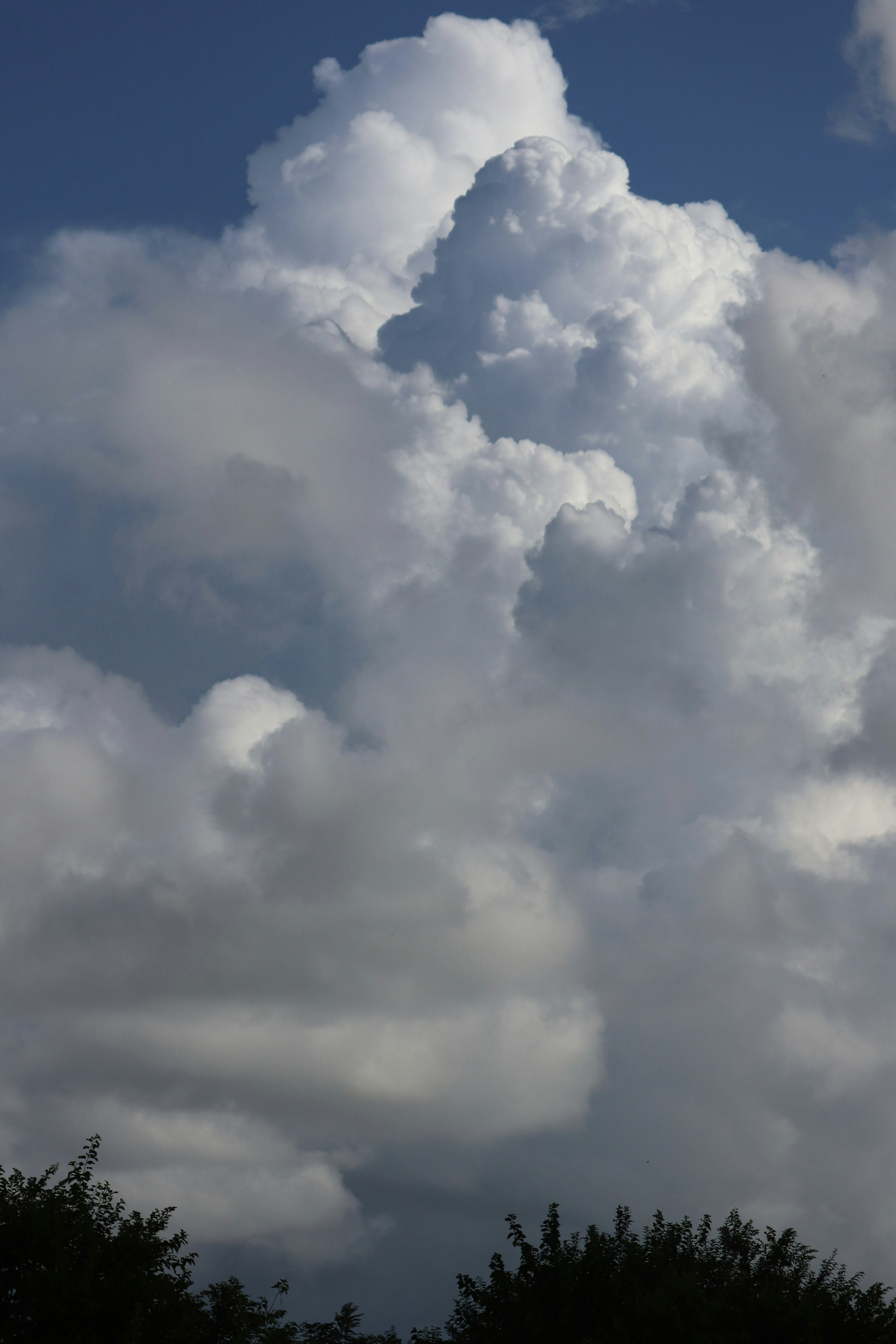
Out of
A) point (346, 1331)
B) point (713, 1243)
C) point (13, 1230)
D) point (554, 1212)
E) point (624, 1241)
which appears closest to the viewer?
A: point (13, 1230)

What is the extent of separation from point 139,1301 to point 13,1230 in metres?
4.73

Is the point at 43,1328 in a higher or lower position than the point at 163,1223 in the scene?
lower

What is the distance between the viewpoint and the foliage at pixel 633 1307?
38.9 metres

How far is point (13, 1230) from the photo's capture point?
41.2 meters

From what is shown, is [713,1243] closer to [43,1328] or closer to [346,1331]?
[43,1328]

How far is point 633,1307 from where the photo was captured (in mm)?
41375

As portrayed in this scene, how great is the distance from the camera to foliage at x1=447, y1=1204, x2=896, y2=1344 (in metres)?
38.9

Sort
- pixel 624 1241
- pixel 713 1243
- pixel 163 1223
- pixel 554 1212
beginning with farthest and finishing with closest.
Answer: pixel 713 1243 < pixel 624 1241 < pixel 554 1212 < pixel 163 1223

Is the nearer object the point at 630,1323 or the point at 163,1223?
the point at 630,1323

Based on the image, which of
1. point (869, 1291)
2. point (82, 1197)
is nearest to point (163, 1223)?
point (82, 1197)

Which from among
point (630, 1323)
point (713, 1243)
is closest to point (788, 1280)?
point (713, 1243)

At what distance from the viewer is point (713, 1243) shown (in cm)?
5694

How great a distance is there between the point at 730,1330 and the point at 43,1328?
20726 millimetres

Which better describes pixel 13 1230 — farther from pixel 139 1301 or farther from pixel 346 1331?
pixel 346 1331
